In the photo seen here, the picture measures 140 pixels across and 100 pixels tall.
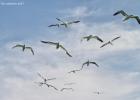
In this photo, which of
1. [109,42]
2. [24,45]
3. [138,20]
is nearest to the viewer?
[138,20]

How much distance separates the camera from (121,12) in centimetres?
5431

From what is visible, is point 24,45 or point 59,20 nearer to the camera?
point 59,20

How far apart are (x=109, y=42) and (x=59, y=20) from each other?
9.23 metres

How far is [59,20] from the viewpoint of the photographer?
203 feet

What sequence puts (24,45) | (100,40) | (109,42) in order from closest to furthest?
1. (100,40)
2. (109,42)
3. (24,45)

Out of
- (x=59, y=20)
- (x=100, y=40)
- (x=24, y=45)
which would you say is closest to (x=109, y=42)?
(x=100, y=40)

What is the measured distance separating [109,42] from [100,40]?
16.4ft

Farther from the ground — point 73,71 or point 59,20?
point 59,20

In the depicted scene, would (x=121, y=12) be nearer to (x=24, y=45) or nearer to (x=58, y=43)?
(x=58, y=43)

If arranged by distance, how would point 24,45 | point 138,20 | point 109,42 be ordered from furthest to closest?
1. point 24,45
2. point 109,42
3. point 138,20

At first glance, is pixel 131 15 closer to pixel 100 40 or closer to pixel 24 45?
pixel 100 40

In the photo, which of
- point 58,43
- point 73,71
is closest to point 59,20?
point 58,43

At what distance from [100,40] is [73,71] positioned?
13116 mm

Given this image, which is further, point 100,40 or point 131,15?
point 100,40
